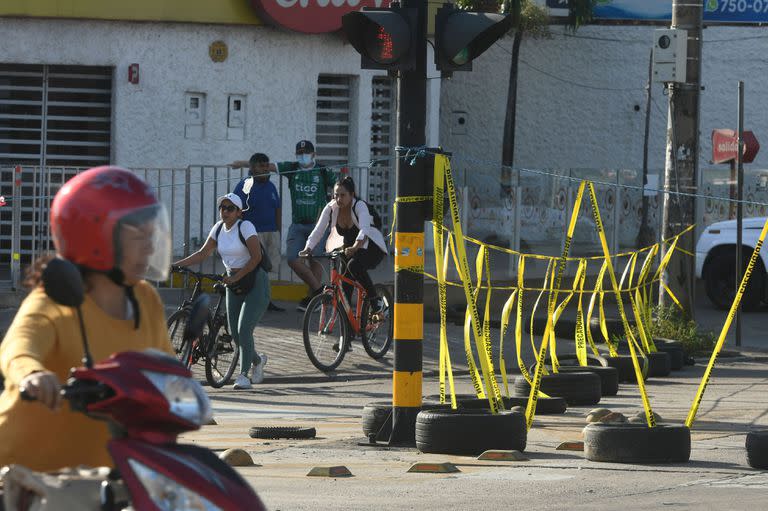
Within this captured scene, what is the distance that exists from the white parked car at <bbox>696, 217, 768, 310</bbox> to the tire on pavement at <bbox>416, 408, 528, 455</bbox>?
38.3 feet

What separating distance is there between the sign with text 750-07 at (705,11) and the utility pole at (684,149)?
25739mm

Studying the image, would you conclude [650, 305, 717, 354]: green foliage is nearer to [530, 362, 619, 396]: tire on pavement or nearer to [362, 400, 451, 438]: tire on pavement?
[530, 362, 619, 396]: tire on pavement

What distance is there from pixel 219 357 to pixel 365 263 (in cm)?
182

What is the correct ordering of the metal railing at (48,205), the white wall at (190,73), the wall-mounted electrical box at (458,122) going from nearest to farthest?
the metal railing at (48,205) → the white wall at (190,73) → the wall-mounted electrical box at (458,122)

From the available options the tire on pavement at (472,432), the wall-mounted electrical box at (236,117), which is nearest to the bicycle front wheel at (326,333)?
the tire on pavement at (472,432)

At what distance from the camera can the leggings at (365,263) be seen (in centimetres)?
1499

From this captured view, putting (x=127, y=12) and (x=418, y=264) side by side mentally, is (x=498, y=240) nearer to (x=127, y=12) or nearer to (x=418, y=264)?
(x=127, y=12)

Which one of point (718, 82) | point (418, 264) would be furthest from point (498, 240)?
point (718, 82)

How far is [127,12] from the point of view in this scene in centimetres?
2298

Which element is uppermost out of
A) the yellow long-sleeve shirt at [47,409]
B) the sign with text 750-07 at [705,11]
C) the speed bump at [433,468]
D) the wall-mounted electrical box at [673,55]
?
the sign with text 750-07 at [705,11]

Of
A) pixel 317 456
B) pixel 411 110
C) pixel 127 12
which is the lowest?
pixel 317 456

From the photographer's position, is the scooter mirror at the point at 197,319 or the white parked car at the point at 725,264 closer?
the scooter mirror at the point at 197,319

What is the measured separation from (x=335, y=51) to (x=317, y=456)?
15.9 metres

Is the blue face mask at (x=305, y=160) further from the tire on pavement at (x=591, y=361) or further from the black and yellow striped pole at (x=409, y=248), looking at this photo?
the black and yellow striped pole at (x=409, y=248)
